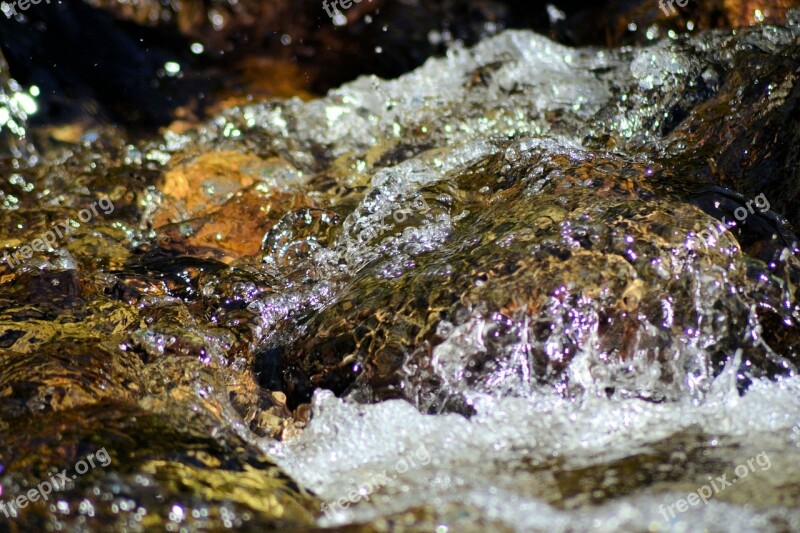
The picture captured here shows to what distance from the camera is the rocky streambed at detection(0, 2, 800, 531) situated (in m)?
1.93

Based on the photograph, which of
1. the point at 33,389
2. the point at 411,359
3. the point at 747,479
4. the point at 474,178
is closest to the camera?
the point at 747,479

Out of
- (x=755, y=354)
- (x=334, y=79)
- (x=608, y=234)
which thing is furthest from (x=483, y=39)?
(x=755, y=354)

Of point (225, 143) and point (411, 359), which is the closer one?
point (411, 359)

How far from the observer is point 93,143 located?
459 centimetres

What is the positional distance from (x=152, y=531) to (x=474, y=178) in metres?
2.05

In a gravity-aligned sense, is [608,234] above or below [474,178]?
below

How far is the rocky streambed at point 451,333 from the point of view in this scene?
1930 millimetres

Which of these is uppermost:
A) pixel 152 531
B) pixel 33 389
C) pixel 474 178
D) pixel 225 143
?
pixel 225 143

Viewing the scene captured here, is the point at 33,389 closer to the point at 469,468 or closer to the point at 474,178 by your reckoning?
the point at 469,468

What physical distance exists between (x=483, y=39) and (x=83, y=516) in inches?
160

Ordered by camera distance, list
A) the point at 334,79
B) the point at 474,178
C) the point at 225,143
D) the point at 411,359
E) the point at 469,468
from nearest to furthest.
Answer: the point at 469,468, the point at 411,359, the point at 474,178, the point at 225,143, the point at 334,79

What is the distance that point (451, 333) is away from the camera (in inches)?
97.8

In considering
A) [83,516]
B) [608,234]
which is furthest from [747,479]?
[83,516]

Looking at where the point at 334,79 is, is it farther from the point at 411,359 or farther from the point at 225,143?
the point at 411,359
